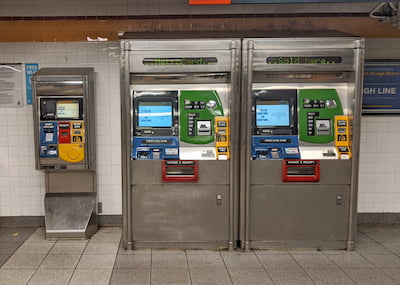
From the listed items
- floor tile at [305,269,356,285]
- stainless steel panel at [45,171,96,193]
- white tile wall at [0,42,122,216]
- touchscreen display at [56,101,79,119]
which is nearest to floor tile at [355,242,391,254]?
floor tile at [305,269,356,285]

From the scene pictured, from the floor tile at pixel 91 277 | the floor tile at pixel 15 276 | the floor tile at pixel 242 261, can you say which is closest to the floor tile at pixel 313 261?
the floor tile at pixel 242 261

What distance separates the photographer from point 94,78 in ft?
16.1

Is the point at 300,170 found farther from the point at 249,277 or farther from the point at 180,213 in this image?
the point at 180,213

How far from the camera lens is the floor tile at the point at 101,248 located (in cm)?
425

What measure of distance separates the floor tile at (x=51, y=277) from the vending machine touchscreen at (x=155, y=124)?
139 centimetres

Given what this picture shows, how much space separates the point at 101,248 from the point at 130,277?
2.85 ft

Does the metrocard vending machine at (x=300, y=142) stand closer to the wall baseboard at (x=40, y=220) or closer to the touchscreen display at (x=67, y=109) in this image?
the wall baseboard at (x=40, y=220)

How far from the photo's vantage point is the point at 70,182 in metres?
5.00

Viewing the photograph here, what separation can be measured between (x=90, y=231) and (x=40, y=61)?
226 centimetres

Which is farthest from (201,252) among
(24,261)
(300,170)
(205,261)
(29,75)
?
(29,75)

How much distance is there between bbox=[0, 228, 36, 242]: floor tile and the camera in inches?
182

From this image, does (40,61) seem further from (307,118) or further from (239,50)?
(307,118)

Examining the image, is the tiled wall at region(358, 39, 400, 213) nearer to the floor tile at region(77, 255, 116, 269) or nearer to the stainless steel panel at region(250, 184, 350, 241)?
the stainless steel panel at region(250, 184, 350, 241)

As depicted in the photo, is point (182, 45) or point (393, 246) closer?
point (182, 45)
